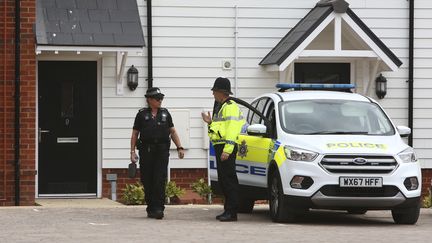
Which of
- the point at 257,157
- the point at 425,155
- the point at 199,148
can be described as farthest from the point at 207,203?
the point at 425,155

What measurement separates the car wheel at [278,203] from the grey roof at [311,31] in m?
5.41

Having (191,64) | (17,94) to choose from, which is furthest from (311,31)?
(17,94)

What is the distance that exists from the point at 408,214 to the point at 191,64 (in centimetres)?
710

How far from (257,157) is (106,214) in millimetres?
2218

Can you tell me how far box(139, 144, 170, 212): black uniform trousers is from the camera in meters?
15.2

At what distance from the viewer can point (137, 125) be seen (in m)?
15.4

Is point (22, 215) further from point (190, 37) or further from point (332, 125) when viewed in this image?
point (190, 37)

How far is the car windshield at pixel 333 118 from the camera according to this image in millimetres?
15109

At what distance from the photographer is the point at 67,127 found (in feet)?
66.8

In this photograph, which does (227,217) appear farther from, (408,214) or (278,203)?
(408,214)

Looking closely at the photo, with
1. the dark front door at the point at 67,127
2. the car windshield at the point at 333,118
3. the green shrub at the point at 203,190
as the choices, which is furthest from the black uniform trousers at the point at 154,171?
the dark front door at the point at 67,127

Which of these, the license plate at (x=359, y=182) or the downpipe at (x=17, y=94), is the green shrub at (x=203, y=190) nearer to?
the downpipe at (x=17, y=94)

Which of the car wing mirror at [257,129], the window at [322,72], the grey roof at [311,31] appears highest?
the grey roof at [311,31]

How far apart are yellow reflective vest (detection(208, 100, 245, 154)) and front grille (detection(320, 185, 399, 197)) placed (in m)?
1.35
